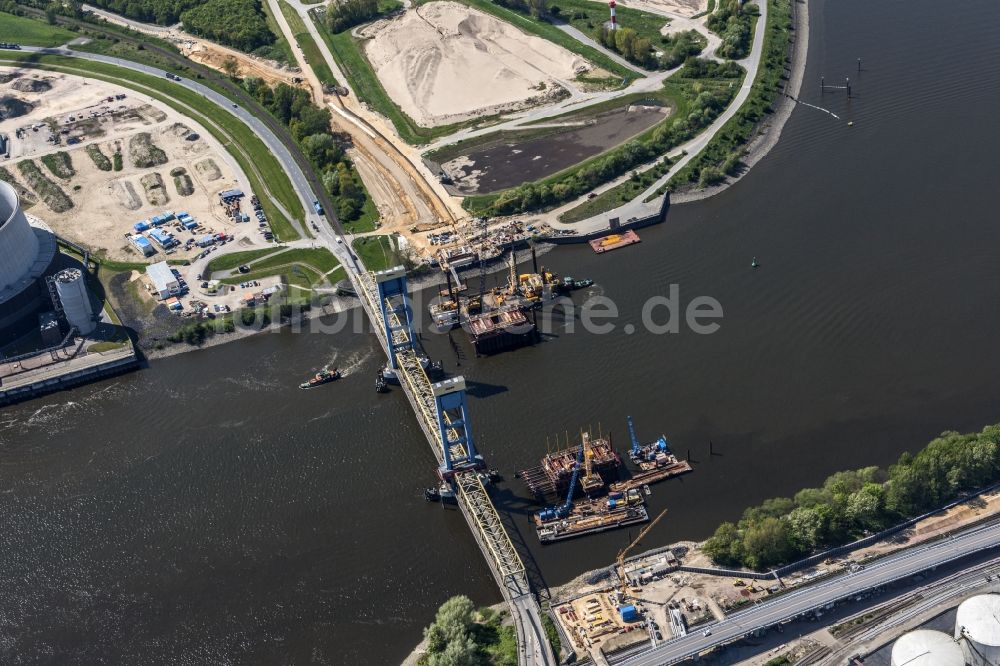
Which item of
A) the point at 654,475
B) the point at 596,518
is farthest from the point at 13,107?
the point at 654,475

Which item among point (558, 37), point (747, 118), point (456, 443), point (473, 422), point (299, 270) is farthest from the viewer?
point (558, 37)

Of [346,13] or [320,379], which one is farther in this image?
[346,13]

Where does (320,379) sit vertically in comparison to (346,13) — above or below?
below

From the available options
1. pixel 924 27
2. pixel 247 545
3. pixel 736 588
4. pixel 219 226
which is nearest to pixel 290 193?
pixel 219 226

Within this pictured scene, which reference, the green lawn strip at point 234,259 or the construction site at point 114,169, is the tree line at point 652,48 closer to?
the construction site at point 114,169

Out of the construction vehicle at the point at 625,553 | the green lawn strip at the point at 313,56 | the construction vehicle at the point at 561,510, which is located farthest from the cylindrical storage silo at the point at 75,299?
the construction vehicle at the point at 625,553

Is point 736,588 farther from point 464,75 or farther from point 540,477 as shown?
point 464,75

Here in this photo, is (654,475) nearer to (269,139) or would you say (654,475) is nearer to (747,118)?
(747,118)
